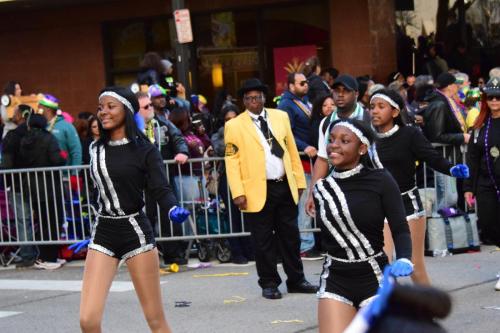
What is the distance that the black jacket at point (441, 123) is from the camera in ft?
39.3

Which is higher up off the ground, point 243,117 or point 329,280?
point 243,117

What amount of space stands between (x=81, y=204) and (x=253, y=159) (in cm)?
358

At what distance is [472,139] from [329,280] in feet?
13.6

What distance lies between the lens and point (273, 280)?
9320mm

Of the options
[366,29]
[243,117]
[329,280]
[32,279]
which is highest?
[366,29]

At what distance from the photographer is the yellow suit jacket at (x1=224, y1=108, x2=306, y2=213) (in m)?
9.38

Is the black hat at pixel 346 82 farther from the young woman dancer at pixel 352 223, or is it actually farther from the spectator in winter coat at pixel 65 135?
the spectator in winter coat at pixel 65 135

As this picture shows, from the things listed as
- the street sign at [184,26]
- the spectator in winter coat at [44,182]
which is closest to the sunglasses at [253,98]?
the street sign at [184,26]

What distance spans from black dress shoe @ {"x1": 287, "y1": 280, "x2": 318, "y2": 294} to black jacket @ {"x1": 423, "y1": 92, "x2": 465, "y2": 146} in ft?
11.1

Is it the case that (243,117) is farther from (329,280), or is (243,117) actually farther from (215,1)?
(215,1)

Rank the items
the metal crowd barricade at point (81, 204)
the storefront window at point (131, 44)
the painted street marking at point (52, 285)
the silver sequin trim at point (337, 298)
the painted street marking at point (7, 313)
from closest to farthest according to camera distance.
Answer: the silver sequin trim at point (337, 298), the painted street marking at point (7, 313), the painted street marking at point (52, 285), the metal crowd barricade at point (81, 204), the storefront window at point (131, 44)

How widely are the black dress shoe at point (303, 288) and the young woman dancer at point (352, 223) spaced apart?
11.8ft

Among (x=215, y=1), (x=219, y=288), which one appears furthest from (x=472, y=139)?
(x=215, y=1)

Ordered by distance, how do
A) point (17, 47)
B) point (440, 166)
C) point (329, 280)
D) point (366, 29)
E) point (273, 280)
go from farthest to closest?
point (17, 47)
point (366, 29)
point (273, 280)
point (440, 166)
point (329, 280)
